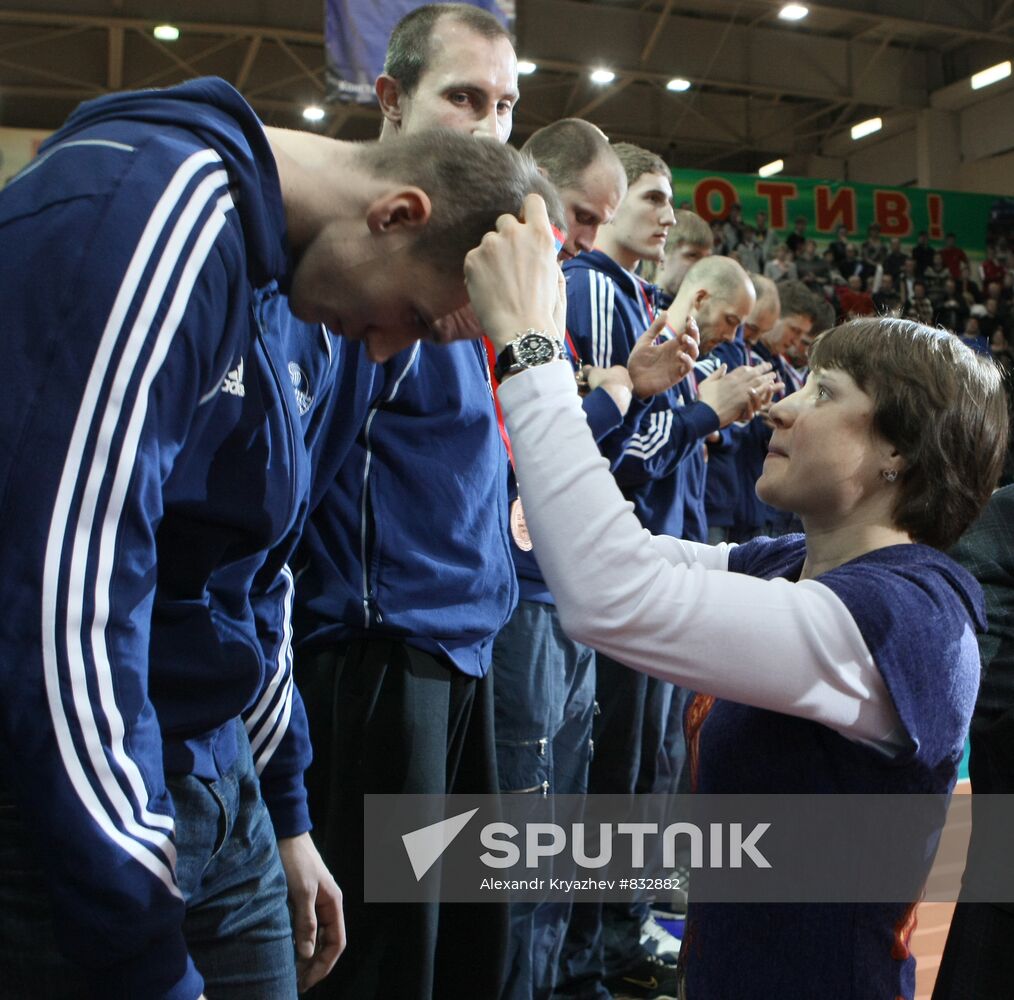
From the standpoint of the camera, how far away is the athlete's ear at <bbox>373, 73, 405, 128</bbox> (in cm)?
221

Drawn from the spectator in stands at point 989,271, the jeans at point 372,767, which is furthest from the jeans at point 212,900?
the spectator in stands at point 989,271

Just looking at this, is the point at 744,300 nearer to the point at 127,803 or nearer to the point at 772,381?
the point at 772,381

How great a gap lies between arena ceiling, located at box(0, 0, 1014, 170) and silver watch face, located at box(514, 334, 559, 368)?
11.0 metres

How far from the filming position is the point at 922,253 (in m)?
11.8

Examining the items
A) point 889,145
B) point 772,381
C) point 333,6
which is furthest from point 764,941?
point 889,145

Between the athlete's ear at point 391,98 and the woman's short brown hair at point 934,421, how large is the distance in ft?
3.80

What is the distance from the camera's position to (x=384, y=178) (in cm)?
103

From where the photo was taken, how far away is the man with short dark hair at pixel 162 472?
0.79m

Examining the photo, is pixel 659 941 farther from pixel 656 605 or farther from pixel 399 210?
pixel 399 210

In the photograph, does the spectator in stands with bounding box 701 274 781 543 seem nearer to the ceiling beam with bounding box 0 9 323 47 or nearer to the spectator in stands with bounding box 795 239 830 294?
the spectator in stands with bounding box 795 239 830 294

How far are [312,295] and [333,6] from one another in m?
3.35

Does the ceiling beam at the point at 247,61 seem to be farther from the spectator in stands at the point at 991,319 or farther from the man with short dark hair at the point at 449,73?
the man with short dark hair at the point at 449,73

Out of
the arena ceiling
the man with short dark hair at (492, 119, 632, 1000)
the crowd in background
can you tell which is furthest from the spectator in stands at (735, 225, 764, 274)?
the man with short dark hair at (492, 119, 632, 1000)
